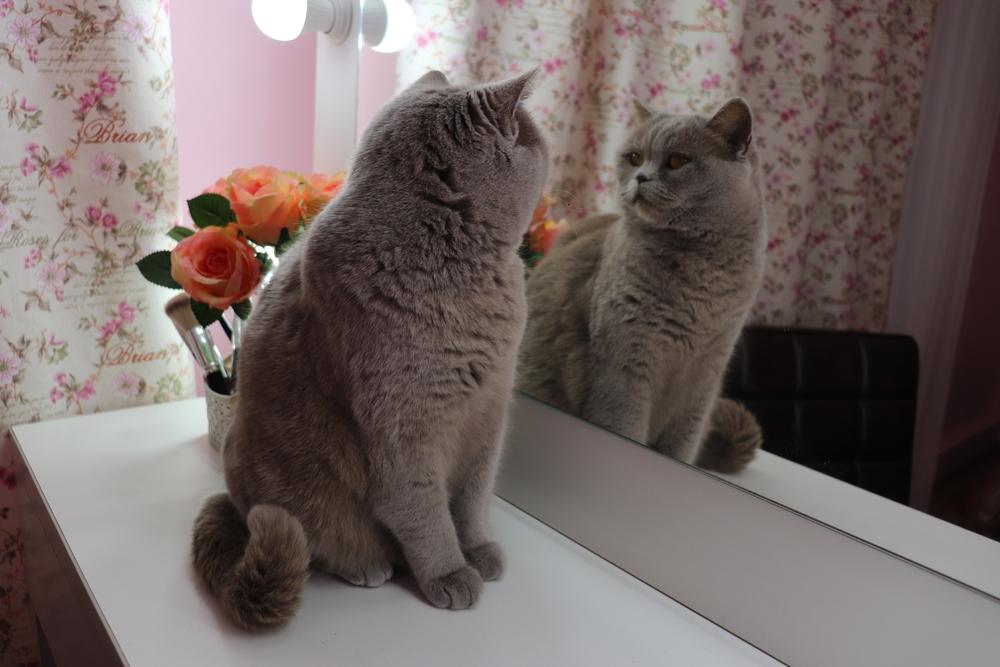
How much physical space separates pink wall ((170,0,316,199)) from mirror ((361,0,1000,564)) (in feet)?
2.10

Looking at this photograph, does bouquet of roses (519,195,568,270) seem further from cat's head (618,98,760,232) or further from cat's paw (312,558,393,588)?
cat's paw (312,558,393,588)

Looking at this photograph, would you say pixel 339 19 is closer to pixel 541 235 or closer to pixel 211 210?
pixel 211 210

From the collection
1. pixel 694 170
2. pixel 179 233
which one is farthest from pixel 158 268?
pixel 694 170

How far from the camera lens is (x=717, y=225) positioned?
2.38ft

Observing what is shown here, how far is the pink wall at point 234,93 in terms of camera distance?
1267mm

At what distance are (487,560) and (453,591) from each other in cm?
7

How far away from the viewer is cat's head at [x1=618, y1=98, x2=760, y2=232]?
0.70m

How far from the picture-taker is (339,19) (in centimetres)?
107

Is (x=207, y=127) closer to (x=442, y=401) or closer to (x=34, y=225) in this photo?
(x=34, y=225)

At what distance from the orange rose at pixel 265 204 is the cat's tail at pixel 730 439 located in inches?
21.1

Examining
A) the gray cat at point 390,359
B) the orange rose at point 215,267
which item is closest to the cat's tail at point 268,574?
the gray cat at point 390,359

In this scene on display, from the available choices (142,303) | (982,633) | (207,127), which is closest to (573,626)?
(982,633)

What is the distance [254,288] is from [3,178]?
0.34 metres

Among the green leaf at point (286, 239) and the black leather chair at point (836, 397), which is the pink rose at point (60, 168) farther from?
the black leather chair at point (836, 397)
